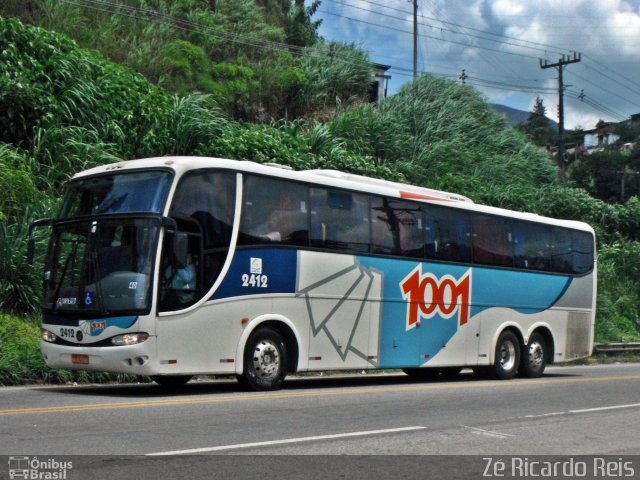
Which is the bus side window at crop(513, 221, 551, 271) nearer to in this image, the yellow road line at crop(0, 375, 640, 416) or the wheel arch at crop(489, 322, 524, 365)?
the wheel arch at crop(489, 322, 524, 365)

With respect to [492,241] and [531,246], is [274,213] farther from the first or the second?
[531,246]

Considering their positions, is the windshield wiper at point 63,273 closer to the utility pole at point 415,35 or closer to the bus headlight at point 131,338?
the bus headlight at point 131,338

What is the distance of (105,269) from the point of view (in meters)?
12.9

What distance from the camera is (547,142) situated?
119m

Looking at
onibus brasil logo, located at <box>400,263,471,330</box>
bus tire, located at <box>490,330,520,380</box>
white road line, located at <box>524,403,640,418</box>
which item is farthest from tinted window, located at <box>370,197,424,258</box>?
white road line, located at <box>524,403,640,418</box>

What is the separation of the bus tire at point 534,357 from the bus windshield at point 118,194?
10.0 meters

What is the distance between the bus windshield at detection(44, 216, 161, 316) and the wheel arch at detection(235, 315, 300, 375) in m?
1.76

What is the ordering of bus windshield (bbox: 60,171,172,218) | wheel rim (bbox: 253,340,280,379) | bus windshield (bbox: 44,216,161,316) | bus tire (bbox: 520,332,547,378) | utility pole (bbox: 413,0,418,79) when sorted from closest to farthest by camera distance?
bus windshield (bbox: 44,216,161,316)
bus windshield (bbox: 60,171,172,218)
wheel rim (bbox: 253,340,280,379)
bus tire (bbox: 520,332,547,378)
utility pole (bbox: 413,0,418,79)

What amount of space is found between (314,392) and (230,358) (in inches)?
58.7

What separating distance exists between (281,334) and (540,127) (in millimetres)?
121581

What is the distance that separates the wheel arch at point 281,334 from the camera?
45.4ft

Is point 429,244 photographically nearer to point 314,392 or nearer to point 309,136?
point 314,392

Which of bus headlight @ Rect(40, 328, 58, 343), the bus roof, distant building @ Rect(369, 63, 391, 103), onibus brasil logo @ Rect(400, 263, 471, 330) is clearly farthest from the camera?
distant building @ Rect(369, 63, 391, 103)

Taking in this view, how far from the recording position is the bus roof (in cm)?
1342
